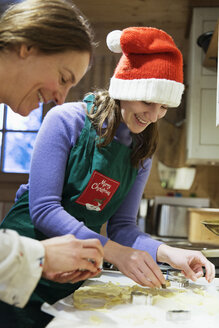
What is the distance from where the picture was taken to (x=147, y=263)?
3.59 feet

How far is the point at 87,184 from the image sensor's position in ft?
4.14

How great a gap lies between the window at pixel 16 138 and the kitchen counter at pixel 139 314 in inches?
135

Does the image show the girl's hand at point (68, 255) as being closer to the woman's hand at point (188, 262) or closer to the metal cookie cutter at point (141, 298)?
the metal cookie cutter at point (141, 298)

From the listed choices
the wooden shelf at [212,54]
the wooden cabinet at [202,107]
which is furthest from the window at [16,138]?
the wooden shelf at [212,54]

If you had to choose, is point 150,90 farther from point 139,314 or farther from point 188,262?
point 139,314

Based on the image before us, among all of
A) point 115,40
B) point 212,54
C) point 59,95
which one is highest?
point 212,54

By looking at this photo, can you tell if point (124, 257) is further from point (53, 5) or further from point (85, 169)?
point (53, 5)

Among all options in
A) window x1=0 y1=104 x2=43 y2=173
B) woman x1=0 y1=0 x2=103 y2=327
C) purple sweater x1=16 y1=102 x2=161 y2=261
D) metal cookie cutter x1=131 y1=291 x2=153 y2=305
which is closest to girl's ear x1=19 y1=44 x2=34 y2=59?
woman x1=0 y1=0 x2=103 y2=327

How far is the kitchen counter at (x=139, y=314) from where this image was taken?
829 millimetres

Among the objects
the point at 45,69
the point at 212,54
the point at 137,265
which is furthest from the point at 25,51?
the point at 212,54

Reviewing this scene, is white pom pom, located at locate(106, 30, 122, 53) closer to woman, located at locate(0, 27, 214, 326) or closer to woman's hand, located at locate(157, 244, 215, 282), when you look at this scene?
woman, located at locate(0, 27, 214, 326)

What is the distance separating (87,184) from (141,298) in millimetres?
405

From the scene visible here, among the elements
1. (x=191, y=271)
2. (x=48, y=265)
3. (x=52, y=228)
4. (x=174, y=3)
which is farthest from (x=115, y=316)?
(x=174, y=3)

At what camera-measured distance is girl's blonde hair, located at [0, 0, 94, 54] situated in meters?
0.90
